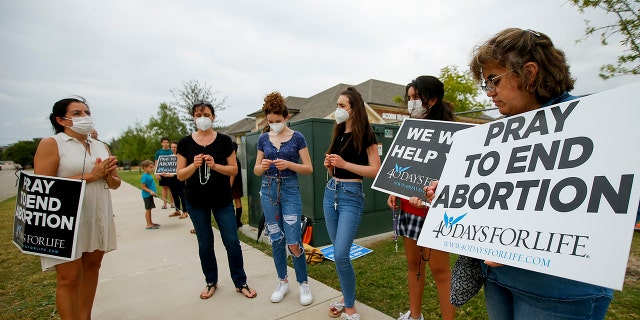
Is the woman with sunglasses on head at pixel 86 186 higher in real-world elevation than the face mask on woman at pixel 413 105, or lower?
lower

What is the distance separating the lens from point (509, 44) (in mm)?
1189

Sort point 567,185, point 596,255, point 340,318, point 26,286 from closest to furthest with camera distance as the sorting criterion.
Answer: point 596,255
point 567,185
point 340,318
point 26,286

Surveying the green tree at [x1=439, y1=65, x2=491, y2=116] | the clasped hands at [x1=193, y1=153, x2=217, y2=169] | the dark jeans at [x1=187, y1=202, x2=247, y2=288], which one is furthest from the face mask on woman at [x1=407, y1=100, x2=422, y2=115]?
the green tree at [x1=439, y1=65, x2=491, y2=116]

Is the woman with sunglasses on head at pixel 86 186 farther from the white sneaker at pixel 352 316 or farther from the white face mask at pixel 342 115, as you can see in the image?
the white sneaker at pixel 352 316

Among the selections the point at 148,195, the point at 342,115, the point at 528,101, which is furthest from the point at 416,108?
the point at 148,195

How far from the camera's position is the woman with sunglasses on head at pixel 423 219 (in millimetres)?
2268

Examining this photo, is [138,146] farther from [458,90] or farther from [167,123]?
[458,90]

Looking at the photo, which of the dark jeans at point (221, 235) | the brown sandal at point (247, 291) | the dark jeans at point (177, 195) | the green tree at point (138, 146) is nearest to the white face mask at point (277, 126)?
the dark jeans at point (221, 235)

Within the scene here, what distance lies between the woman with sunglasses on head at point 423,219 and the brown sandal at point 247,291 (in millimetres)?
1717

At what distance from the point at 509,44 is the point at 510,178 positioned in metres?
0.52

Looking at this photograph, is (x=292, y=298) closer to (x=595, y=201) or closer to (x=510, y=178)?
(x=510, y=178)

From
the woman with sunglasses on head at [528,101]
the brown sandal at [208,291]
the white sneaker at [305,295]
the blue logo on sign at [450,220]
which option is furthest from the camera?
the brown sandal at [208,291]

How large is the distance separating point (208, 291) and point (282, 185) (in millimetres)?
1460

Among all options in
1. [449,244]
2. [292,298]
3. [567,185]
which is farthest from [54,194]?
[567,185]
